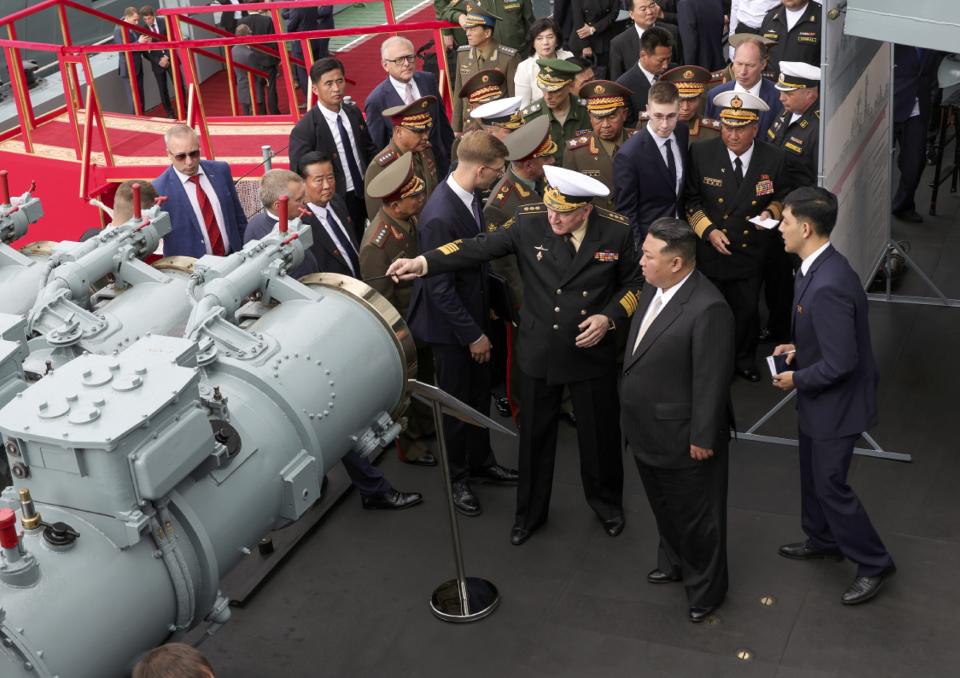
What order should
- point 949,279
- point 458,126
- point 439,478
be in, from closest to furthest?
1. point 439,478
2. point 949,279
3. point 458,126

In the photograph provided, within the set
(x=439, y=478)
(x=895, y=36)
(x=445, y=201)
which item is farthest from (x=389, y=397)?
(x=895, y=36)

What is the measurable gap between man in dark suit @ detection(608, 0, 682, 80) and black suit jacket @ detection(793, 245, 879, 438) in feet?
14.4

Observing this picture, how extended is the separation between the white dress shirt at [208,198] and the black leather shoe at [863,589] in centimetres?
347

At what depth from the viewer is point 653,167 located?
6188mm

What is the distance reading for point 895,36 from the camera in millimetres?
4695

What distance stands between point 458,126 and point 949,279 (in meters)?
3.54

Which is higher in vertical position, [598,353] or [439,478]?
[598,353]

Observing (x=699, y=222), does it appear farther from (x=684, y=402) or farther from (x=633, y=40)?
(x=633, y=40)

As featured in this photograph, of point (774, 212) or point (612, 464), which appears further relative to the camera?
point (774, 212)

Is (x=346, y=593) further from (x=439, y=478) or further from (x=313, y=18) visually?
(x=313, y=18)

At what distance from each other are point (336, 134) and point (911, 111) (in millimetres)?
4072

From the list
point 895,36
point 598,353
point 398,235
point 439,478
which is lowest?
point 439,478

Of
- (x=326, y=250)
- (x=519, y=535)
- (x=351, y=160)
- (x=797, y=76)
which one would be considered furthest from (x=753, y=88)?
(x=519, y=535)

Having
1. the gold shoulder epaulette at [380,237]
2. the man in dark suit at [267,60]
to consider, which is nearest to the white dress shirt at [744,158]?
the gold shoulder epaulette at [380,237]
